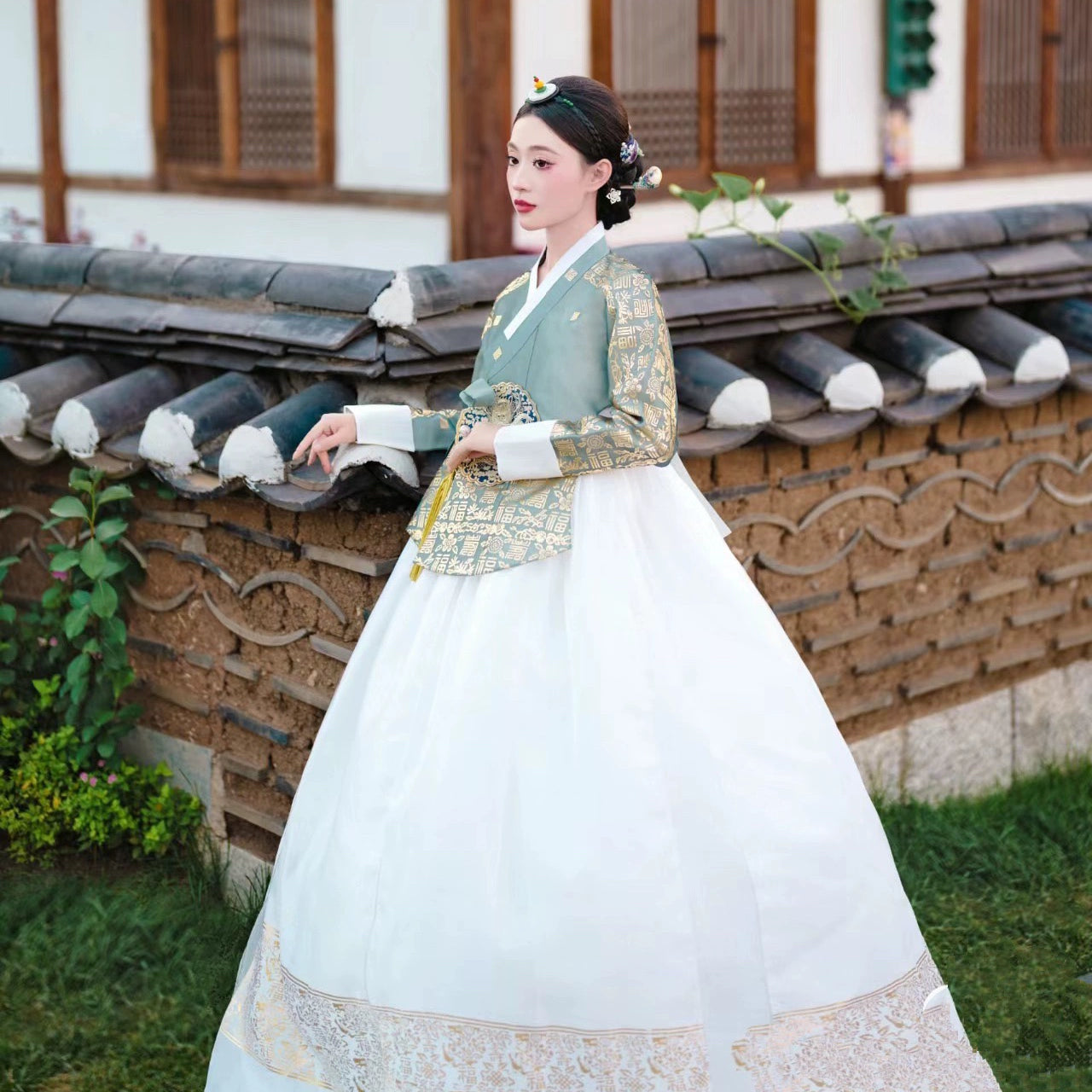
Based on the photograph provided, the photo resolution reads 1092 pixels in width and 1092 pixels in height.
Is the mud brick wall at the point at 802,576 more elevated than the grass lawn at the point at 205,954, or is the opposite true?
the mud brick wall at the point at 802,576

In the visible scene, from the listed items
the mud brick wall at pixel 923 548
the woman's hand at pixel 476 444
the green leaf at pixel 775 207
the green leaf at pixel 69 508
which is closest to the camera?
the woman's hand at pixel 476 444

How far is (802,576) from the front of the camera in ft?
16.7

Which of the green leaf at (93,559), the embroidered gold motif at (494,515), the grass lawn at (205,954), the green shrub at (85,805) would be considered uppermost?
the embroidered gold motif at (494,515)

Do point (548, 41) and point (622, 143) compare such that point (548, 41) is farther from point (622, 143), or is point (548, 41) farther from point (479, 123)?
point (622, 143)

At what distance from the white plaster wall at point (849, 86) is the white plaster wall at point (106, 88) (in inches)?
98.2

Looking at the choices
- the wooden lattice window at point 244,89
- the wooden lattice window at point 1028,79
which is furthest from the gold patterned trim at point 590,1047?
the wooden lattice window at point 1028,79

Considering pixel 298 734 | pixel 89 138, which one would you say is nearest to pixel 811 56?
pixel 89 138

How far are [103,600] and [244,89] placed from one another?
7.62 feet

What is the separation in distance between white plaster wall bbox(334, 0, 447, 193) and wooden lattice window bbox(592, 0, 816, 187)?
708 mm

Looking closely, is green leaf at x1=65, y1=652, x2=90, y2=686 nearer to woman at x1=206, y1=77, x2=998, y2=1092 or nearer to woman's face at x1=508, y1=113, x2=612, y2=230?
woman at x1=206, y1=77, x2=998, y2=1092

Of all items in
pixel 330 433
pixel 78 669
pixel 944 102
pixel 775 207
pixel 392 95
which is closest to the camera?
pixel 330 433

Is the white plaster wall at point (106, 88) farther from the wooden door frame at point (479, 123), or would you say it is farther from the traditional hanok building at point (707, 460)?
the wooden door frame at point (479, 123)

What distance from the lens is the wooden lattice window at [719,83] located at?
5801 mm

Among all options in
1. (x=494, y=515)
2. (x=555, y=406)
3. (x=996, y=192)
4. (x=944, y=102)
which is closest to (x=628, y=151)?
(x=555, y=406)
